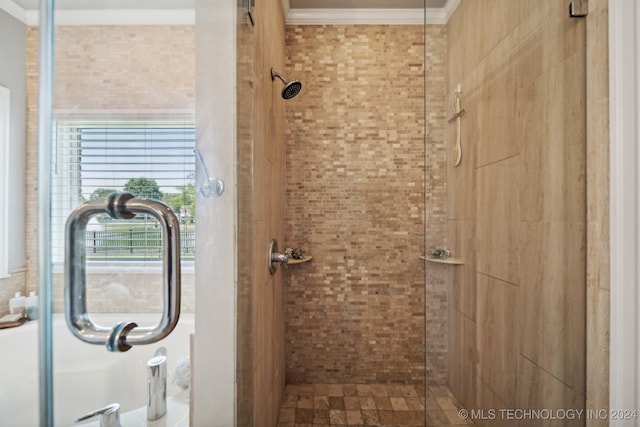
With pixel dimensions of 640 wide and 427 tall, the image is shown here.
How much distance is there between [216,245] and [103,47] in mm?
504

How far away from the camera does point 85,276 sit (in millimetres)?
504

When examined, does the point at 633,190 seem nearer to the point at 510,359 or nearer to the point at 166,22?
the point at 510,359

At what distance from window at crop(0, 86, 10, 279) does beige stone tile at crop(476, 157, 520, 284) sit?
1140 millimetres

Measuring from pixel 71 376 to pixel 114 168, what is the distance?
360 millimetres

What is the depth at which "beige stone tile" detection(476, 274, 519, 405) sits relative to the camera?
97 cm

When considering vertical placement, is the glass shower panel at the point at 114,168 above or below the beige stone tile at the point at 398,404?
above

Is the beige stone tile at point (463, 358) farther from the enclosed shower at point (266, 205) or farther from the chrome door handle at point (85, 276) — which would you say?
the chrome door handle at point (85, 276)

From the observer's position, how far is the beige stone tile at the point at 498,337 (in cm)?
97

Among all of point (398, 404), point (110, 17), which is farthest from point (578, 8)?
point (398, 404)

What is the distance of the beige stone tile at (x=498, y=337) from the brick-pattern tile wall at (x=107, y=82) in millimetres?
959

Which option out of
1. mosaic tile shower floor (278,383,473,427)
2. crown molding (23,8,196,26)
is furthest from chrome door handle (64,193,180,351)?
mosaic tile shower floor (278,383,473,427)

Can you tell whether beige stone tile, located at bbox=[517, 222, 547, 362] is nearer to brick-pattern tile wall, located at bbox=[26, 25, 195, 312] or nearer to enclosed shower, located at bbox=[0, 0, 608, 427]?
enclosed shower, located at bbox=[0, 0, 608, 427]

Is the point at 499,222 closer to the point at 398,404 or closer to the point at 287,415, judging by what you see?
the point at 398,404

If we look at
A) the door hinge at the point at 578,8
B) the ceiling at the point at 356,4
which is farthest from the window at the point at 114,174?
the ceiling at the point at 356,4
